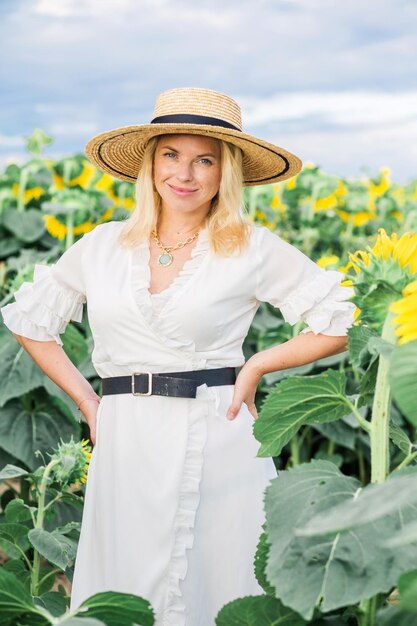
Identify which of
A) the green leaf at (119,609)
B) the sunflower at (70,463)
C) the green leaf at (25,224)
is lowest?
the green leaf at (119,609)

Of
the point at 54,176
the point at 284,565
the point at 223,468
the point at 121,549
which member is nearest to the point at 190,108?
the point at 223,468

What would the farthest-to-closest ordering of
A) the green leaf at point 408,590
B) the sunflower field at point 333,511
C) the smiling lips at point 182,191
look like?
1. the smiling lips at point 182,191
2. the sunflower field at point 333,511
3. the green leaf at point 408,590

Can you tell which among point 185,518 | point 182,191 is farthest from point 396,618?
point 182,191

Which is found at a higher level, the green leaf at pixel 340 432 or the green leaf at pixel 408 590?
the green leaf at pixel 340 432

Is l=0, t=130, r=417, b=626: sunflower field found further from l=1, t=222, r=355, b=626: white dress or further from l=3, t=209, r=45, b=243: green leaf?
l=3, t=209, r=45, b=243: green leaf

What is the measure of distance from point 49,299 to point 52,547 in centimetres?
55

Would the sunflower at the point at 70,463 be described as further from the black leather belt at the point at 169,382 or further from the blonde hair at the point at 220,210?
the blonde hair at the point at 220,210

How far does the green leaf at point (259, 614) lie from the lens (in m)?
1.10

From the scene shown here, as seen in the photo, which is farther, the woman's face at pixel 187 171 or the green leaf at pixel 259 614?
the woman's face at pixel 187 171

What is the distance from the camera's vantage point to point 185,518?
2082mm

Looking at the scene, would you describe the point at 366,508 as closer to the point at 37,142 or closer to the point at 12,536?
the point at 12,536

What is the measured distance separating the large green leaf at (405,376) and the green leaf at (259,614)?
0.97 ft

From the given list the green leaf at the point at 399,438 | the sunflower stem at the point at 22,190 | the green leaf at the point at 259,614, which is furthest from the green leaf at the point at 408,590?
the sunflower stem at the point at 22,190

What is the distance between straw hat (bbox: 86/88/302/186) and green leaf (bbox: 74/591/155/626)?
1309 millimetres
